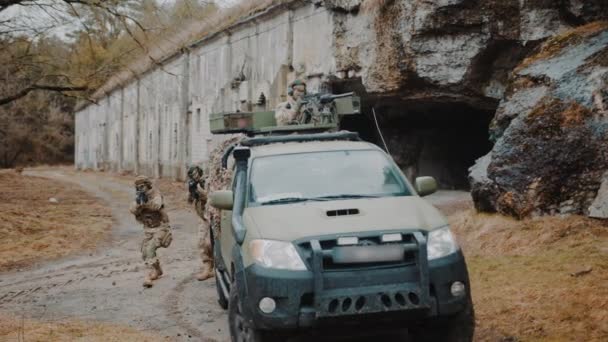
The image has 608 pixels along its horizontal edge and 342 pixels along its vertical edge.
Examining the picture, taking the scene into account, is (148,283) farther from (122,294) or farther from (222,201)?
(222,201)

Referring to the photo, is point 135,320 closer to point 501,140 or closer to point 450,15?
point 501,140

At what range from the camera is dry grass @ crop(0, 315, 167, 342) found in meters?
7.44

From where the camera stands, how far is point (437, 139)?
837 inches

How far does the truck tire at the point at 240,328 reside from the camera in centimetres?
570

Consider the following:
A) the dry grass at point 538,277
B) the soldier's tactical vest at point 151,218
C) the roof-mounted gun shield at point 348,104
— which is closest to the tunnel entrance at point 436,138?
the roof-mounted gun shield at point 348,104

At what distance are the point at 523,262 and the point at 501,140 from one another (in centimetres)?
237

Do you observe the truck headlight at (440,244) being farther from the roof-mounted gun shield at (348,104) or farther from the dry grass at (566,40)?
the roof-mounted gun shield at (348,104)

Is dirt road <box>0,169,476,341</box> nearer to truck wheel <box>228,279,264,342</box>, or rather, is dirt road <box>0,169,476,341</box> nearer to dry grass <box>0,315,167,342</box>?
dry grass <box>0,315,167,342</box>

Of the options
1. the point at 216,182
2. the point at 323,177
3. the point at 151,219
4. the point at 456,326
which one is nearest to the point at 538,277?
the point at 456,326

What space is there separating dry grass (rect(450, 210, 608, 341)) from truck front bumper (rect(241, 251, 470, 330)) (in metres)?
1.46

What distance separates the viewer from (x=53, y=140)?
2591 inches

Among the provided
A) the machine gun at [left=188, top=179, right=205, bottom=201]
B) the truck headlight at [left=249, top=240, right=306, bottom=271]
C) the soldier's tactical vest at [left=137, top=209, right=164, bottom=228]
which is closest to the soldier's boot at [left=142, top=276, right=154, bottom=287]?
the soldier's tactical vest at [left=137, top=209, right=164, bottom=228]

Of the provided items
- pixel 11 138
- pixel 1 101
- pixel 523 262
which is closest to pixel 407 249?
pixel 523 262

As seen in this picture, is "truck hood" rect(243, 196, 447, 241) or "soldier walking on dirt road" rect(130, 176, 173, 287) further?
"soldier walking on dirt road" rect(130, 176, 173, 287)
